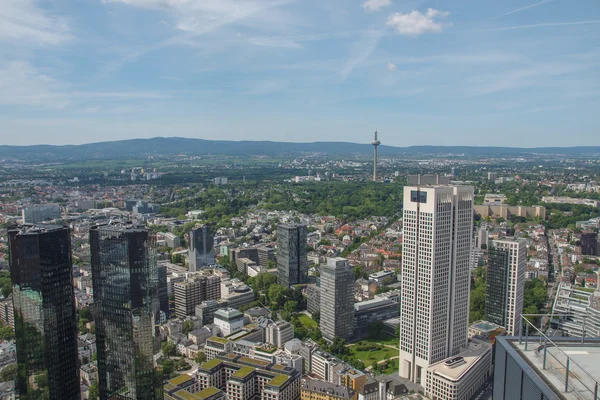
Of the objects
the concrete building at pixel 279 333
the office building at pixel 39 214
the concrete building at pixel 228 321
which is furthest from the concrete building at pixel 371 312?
the office building at pixel 39 214

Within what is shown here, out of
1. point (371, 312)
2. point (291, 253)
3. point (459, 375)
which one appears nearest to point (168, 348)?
point (371, 312)

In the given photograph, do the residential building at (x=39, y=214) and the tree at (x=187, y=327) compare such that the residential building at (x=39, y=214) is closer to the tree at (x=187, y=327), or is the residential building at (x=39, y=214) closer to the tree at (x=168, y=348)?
the tree at (x=187, y=327)

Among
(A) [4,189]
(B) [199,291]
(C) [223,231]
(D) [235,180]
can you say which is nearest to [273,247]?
(C) [223,231]

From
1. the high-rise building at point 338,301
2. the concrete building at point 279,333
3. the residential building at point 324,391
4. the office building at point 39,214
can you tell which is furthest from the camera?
the office building at point 39,214

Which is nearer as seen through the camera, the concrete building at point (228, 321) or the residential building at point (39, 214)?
the concrete building at point (228, 321)

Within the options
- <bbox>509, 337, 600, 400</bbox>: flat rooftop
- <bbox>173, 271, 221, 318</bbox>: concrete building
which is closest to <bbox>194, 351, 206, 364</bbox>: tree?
<bbox>173, 271, 221, 318</bbox>: concrete building

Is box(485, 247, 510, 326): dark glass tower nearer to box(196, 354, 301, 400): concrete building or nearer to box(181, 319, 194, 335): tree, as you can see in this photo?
box(196, 354, 301, 400): concrete building

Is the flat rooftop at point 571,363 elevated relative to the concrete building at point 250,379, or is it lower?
elevated

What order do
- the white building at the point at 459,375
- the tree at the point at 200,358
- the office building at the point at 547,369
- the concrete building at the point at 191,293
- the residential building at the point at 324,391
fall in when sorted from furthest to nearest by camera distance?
1. the concrete building at the point at 191,293
2. the tree at the point at 200,358
3. the white building at the point at 459,375
4. the residential building at the point at 324,391
5. the office building at the point at 547,369
